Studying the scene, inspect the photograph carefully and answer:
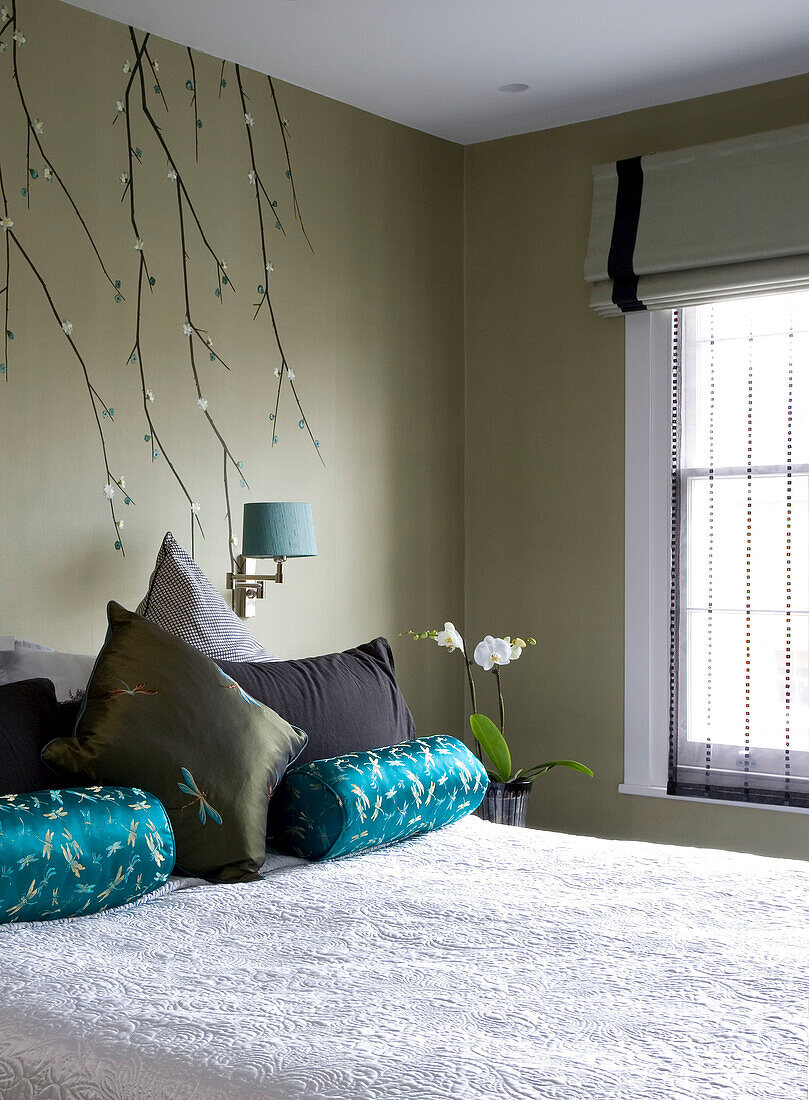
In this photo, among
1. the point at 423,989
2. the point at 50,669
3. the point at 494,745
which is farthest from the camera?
the point at 494,745

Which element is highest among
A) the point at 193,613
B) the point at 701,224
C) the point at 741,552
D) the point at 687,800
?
the point at 701,224

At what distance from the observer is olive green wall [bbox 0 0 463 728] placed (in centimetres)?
284

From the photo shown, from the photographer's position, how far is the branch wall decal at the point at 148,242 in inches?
110

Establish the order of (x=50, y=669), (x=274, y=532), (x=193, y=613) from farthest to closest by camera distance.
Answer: (x=274, y=532)
(x=193, y=613)
(x=50, y=669)

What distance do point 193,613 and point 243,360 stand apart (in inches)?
46.1

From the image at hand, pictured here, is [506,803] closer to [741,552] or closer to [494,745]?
[494,745]

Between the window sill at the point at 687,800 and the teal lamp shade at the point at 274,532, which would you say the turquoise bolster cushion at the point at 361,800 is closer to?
the teal lamp shade at the point at 274,532

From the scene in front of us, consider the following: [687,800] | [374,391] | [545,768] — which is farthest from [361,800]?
[374,391]

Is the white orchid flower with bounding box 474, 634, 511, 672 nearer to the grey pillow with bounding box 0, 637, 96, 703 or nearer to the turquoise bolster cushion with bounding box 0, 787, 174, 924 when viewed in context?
the grey pillow with bounding box 0, 637, 96, 703

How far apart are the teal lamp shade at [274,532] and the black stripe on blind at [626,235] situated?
136cm

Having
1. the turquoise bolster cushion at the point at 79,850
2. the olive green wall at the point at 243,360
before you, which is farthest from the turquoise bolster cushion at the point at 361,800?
the olive green wall at the point at 243,360

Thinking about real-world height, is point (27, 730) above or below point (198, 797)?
above

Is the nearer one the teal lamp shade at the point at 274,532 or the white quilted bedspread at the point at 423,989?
the white quilted bedspread at the point at 423,989

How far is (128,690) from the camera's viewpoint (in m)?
1.96
